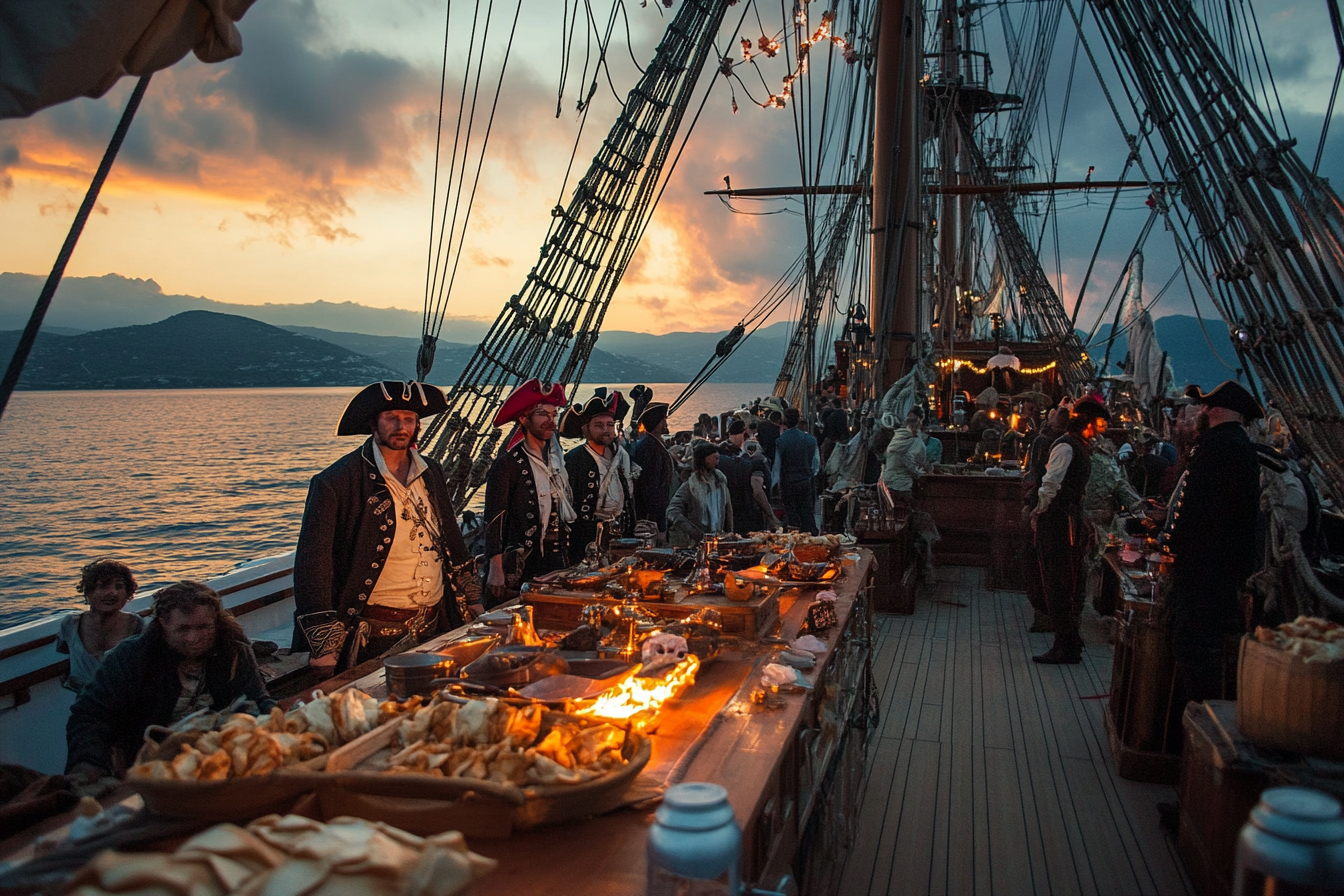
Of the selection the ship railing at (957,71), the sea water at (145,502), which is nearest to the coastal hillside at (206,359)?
the sea water at (145,502)

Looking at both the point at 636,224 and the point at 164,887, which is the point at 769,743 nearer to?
the point at 164,887

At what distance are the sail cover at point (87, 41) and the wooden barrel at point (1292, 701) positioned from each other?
9.68 ft

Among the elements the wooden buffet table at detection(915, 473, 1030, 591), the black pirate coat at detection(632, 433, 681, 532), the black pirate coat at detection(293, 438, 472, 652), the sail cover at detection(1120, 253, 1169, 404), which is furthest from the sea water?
the sail cover at detection(1120, 253, 1169, 404)

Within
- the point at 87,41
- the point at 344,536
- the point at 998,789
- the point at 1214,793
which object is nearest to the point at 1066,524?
the point at 998,789

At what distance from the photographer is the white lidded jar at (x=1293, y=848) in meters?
1.17

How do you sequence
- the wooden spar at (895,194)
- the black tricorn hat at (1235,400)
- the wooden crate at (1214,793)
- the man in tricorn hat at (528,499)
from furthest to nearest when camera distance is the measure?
the wooden spar at (895,194) < the man in tricorn hat at (528,499) < the black tricorn hat at (1235,400) < the wooden crate at (1214,793)

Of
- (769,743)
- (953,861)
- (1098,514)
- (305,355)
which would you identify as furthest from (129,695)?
(305,355)

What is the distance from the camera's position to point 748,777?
5.99ft

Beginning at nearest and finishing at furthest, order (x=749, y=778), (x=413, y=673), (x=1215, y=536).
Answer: (x=749, y=778)
(x=413, y=673)
(x=1215, y=536)

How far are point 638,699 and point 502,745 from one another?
0.55 m

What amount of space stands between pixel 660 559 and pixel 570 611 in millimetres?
738

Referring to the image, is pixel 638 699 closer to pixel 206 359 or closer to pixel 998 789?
pixel 998 789

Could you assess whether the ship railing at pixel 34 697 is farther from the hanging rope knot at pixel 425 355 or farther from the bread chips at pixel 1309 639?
the bread chips at pixel 1309 639

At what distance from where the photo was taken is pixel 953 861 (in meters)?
3.47
